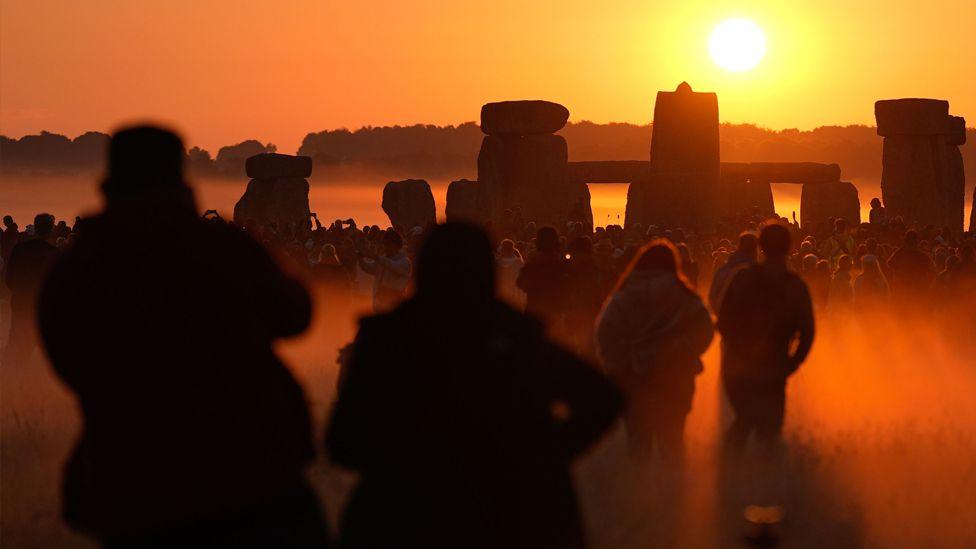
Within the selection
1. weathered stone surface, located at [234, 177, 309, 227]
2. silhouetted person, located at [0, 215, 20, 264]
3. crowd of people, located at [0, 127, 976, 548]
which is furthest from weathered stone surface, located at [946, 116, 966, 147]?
crowd of people, located at [0, 127, 976, 548]

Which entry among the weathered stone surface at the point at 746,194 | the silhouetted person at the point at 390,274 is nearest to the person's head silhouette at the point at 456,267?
the silhouetted person at the point at 390,274

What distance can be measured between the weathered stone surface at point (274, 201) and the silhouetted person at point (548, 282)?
1020 inches

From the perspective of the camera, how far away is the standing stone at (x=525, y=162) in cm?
3312

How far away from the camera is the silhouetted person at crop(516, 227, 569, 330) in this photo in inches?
418

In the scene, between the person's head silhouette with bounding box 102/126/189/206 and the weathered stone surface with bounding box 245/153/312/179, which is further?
the weathered stone surface with bounding box 245/153/312/179

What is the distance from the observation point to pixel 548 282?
10.6 metres

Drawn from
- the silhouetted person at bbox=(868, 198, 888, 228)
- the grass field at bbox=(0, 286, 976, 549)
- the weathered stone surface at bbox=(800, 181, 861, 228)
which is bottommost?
the grass field at bbox=(0, 286, 976, 549)

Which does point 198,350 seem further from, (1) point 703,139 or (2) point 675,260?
(1) point 703,139

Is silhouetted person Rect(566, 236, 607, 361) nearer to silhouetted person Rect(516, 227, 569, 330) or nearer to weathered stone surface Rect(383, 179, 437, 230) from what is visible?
silhouetted person Rect(516, 227, 569, 330)

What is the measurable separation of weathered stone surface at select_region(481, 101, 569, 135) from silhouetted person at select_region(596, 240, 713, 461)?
81.3 feet

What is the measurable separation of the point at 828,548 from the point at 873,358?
8140 mm

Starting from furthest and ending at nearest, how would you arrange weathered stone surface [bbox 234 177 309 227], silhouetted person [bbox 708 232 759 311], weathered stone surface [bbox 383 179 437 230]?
1. weathered stone surface [bbox 383 179 437 230]
2. weathered stone surface [bbox 234 177 309 227]
3. silhouetted person [bbox 708 232 759 311]

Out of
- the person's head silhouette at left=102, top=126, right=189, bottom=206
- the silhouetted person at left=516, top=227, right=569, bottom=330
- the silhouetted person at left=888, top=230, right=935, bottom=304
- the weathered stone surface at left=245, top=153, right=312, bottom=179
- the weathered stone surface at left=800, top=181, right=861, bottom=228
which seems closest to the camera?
the person's head silhouette at left=102, top=126, right=189, bottom=206

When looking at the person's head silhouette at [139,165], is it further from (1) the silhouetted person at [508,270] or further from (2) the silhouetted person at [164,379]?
(1) the silhouetted person at [508,270]
